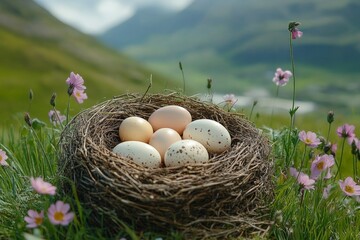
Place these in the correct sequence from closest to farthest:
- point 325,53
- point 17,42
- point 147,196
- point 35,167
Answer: point 147,196, point 35,167, point 17,42, point 325,53

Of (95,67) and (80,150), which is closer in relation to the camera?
(80,150)

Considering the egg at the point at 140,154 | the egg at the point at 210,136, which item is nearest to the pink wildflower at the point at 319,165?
the egg at the point at 210,136

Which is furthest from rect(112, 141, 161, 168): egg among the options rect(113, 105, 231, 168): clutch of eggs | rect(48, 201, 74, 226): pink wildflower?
rect(48, 201, 74, 226): pink wildflower

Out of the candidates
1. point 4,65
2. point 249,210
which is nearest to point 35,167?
point 249,210

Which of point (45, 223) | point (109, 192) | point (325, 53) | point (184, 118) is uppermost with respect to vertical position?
point (325, 53)

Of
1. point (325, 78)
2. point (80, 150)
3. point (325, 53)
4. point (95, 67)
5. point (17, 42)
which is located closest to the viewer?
point (80, 150)

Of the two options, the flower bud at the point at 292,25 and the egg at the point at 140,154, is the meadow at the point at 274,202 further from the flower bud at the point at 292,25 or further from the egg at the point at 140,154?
the egg at the point at 140,154

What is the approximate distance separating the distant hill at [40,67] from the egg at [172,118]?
93.7 ft

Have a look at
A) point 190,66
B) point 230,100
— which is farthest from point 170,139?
point 190,66

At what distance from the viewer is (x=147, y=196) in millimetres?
2777

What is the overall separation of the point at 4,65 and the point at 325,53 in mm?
132455

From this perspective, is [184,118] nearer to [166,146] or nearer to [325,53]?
[166,146]

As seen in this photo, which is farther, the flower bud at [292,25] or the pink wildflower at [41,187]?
the flower bud at [292,25]

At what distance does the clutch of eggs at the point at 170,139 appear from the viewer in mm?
3295
